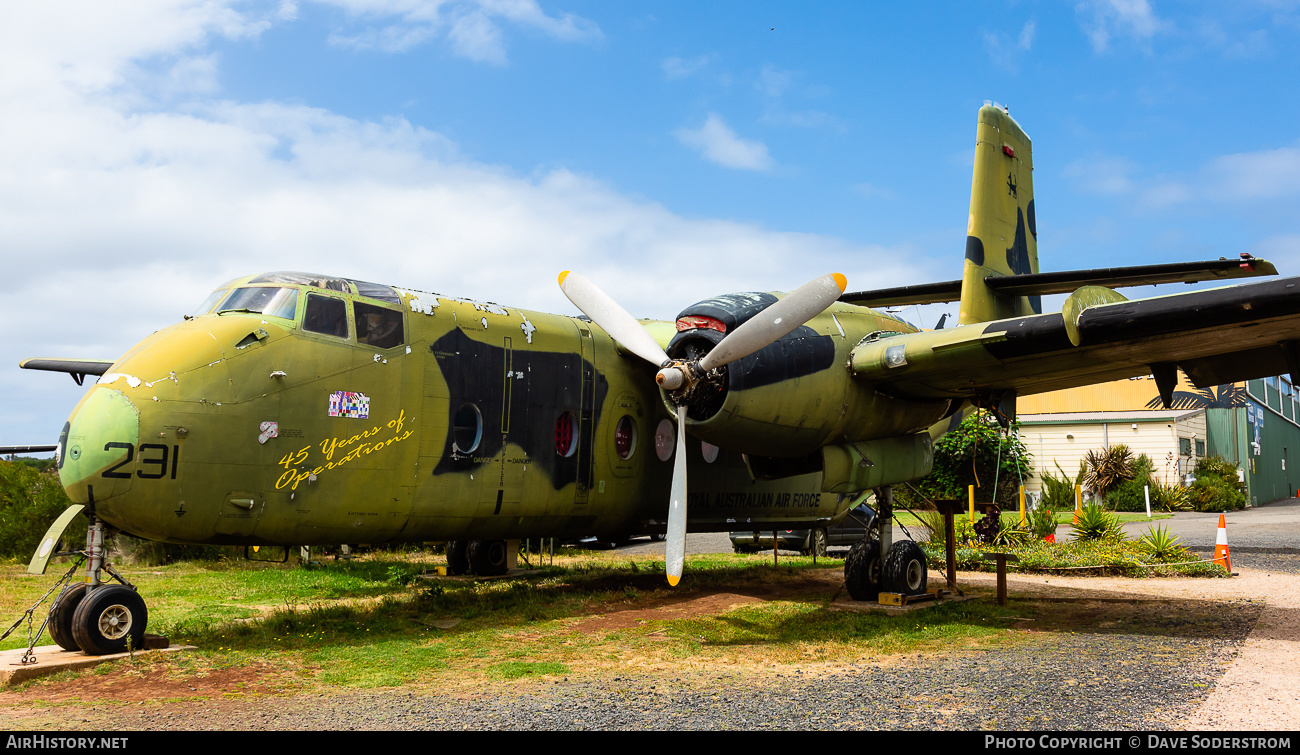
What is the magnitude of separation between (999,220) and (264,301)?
1211 cm

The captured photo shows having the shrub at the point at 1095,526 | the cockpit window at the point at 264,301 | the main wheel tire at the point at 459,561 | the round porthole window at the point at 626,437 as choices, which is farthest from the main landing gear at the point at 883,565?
the shrub at the point at 1095,526

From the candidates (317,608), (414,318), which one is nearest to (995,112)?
(414,318)

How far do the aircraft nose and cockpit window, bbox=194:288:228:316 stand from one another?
150 centimetres

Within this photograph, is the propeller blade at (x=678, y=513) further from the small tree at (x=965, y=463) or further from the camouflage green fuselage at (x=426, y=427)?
the small tree at (x=965, y=463)

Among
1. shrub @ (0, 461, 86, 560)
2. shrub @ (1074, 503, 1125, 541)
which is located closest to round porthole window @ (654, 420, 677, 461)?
shrub @ (1074, 503, 1125, 541)

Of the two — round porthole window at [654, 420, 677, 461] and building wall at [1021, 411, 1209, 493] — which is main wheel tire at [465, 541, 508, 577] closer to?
round porthole window at [654, 420, 677, 461]

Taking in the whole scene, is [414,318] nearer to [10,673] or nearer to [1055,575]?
[10,673]

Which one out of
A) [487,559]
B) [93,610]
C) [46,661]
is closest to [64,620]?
[93,610]

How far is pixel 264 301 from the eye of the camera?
29.0 feet

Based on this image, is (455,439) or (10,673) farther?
(455,439)

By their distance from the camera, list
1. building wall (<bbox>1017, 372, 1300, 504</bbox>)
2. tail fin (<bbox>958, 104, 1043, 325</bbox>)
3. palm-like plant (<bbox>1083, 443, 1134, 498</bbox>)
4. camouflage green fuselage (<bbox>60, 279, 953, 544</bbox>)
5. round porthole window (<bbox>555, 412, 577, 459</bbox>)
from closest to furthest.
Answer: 1. camouflage green fuselage (<bbox>60, 279, 953, 544</bbox>)
2. round porthole window (<bbox>555, 412, 577, 459</bbox>)
3. tail fin (<bbox>958, 104, 1043, 325</bbox>)
4. palm-like plant (<bbox>1083, 443, 1134, 498</bbox>)
5. building wall (<bbox>1017, 372, 1300, 504</bbox>)

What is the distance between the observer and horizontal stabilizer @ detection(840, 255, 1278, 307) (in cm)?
1180

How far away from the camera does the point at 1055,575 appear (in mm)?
16047

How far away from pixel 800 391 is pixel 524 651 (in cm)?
433
